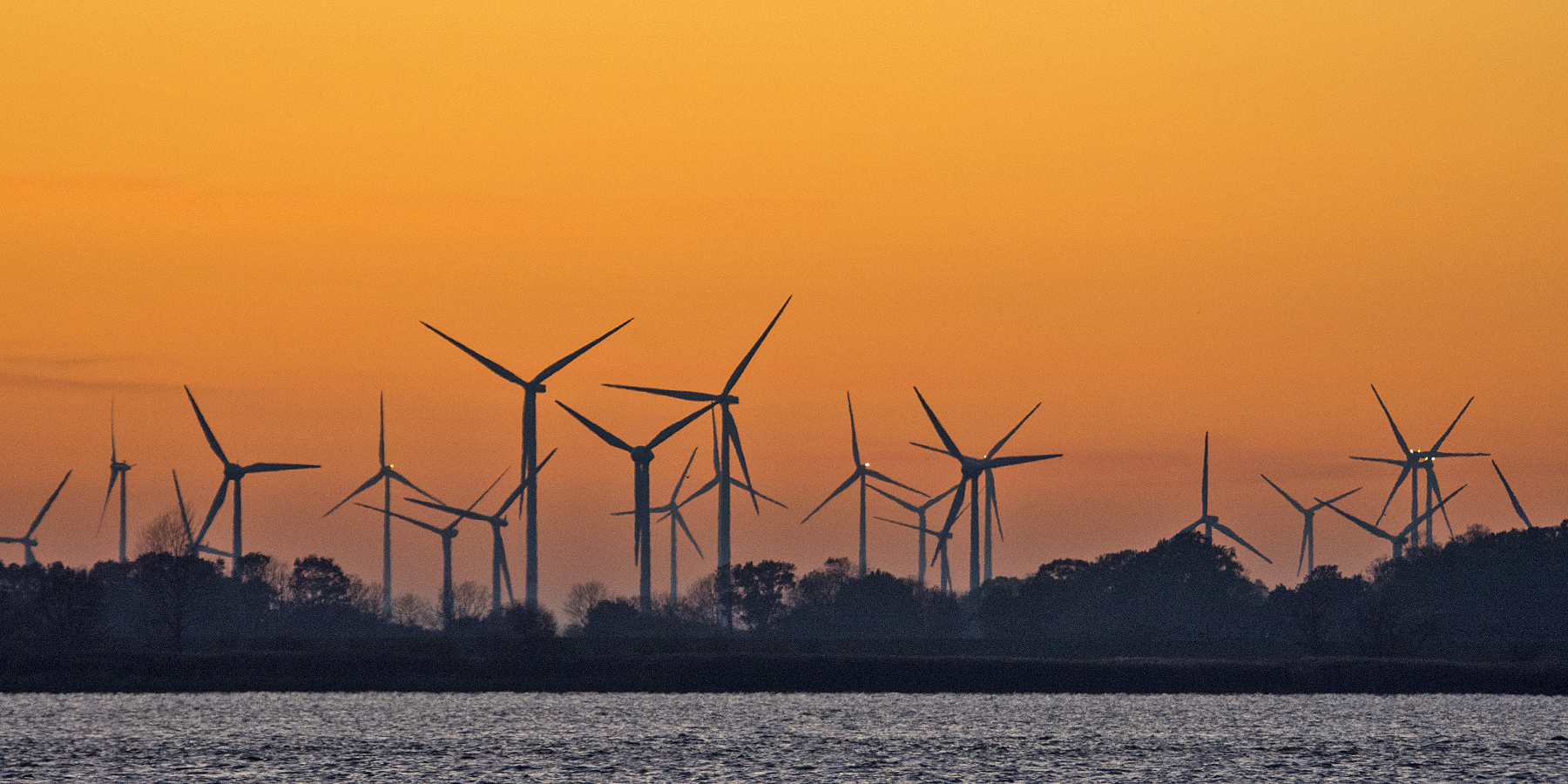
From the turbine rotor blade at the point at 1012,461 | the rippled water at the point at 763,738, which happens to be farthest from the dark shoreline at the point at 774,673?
the turbine rotor blade at the point at 1012,461

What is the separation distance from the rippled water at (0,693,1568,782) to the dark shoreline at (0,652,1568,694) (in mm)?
2950

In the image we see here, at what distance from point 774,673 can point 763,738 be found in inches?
1664

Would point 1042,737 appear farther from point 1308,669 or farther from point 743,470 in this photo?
point 743,470

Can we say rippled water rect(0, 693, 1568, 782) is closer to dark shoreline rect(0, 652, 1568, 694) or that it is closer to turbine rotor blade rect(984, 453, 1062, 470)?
dark shoreline rect(0, 652, 1568, 694)

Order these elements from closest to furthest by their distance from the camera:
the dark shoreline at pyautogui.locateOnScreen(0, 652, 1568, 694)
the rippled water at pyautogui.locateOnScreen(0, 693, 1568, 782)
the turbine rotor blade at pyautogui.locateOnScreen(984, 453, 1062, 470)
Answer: the rippled water at pyautogui.locateOnScreen(0, 693, 1568, 782) → the dark shoreline at pyautogui.locateOnScreen(0, 652, 1568, 694) → the turbine rotor blade at pyautogui.locateOnScreen(984, 453, 1062, 470)

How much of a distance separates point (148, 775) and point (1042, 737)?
48.3 meters

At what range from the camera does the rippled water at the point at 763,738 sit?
295 ft

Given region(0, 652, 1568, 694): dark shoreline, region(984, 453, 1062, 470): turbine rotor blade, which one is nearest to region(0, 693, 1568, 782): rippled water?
region(0, 652, 1568, 694): dark shoreline

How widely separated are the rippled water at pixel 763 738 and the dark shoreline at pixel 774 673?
2.95 meters

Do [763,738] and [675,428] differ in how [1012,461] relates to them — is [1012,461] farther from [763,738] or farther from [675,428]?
[763,738]

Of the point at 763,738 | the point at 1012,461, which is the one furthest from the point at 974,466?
the point at 763,738

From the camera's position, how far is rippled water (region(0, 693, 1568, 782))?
89938 mm

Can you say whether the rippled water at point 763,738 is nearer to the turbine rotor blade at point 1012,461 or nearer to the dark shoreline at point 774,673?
the dark shoreline at point 774,673

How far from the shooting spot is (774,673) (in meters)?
150
